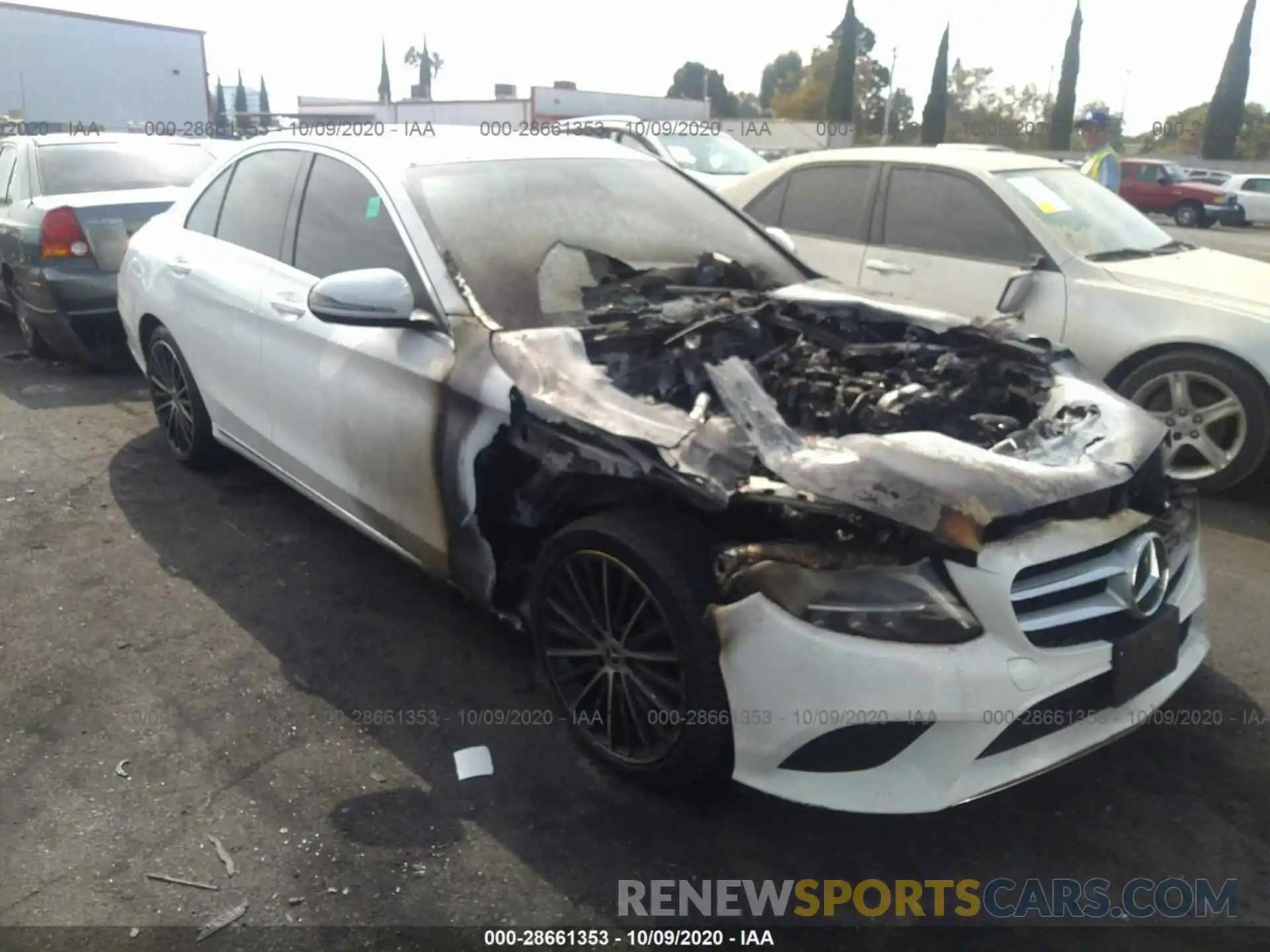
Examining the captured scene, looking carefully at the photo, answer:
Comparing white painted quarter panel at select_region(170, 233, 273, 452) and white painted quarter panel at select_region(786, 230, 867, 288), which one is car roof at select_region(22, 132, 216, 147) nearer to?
white painted quarter panel at select_region(170, 233, 273, 452)

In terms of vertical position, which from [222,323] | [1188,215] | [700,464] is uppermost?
[700,464]

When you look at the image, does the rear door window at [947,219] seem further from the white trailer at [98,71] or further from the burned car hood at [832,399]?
the white trailer at [98,71]

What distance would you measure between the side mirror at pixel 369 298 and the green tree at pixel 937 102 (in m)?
45.1

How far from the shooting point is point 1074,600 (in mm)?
2338

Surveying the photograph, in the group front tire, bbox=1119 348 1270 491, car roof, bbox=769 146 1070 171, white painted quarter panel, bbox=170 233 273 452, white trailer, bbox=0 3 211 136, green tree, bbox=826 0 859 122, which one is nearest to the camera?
white painted quarter panel, bbox=170 233 273 452

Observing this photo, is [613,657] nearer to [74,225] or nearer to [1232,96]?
[74,225]

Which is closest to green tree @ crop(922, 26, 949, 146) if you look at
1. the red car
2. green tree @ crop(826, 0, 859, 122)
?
green tree @ crop(826, 0, 859, 122)

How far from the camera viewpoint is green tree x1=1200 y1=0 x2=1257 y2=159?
119ft

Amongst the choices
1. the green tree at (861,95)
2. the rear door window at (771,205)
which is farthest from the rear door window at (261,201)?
the green tree at (861,95)

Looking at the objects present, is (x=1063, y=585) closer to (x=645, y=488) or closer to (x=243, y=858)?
(x=645, y=488)

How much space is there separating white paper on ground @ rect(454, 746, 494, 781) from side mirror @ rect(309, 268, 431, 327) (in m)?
1.32

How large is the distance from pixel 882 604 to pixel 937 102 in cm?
4708

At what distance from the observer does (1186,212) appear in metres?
25.5

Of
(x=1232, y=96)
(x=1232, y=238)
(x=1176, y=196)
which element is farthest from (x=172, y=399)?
(x=1232, y=96)
